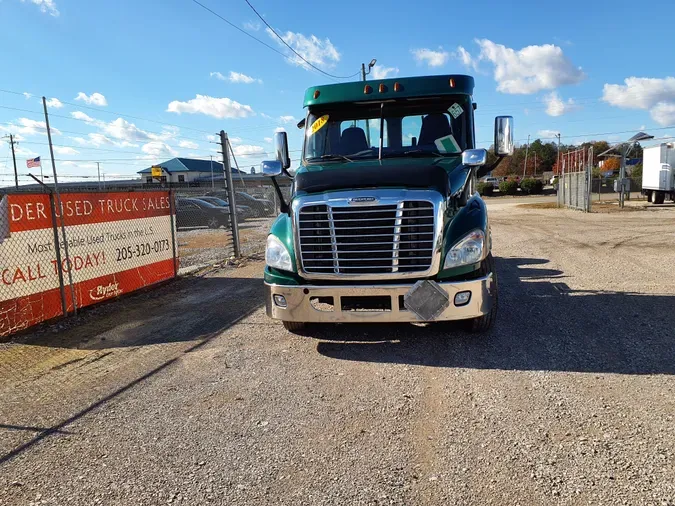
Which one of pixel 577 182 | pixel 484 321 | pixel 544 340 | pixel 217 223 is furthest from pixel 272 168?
pixel 577 182

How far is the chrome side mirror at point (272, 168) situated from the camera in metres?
5.58

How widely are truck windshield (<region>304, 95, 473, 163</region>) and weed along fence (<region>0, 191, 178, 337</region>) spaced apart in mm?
3455

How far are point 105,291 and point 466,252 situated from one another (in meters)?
5.43

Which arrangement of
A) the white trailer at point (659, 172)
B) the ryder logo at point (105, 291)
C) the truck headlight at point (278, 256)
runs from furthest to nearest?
the white trailer at point (659, 172) < the ryder logo at point (105, 291) < the truck headlight at point (278, 256)

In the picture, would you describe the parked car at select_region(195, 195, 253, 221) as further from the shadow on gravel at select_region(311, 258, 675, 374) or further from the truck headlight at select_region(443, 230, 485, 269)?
the truck headlight at select_region(443, 230, 485, 269)

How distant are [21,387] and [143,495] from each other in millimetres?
2357

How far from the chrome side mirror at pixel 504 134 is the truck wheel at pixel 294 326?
2884 millimetres

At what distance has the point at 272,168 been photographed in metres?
5.63

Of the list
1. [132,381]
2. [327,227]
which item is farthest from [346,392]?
[132,381]

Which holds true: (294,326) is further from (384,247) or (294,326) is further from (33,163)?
(33,163)

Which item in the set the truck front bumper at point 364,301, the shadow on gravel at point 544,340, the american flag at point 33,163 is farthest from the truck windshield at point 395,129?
the american flag at point 33,163

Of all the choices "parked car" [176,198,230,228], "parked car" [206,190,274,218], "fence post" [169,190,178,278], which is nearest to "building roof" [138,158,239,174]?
"parked car" [206,190,274,218]

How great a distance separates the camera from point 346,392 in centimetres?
396

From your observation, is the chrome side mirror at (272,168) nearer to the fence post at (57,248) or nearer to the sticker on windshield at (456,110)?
the sticker on windshield at (456,110)
